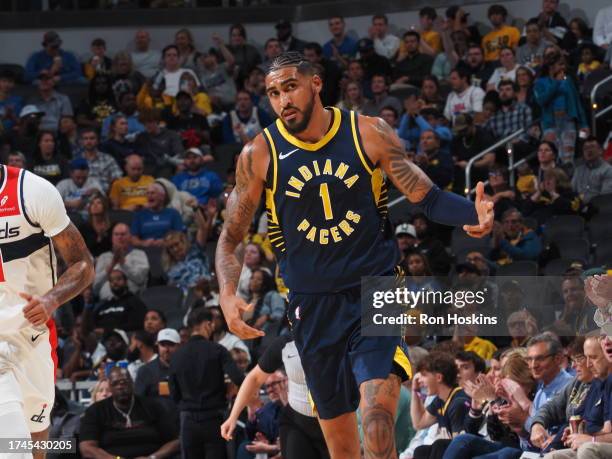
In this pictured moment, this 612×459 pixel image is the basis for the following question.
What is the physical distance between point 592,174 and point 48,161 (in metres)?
7.44

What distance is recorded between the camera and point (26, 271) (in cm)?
691

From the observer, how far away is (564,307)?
1134cm

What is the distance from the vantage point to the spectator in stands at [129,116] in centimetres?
1827

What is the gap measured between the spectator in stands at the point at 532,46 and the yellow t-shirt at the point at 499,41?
44 centimetres

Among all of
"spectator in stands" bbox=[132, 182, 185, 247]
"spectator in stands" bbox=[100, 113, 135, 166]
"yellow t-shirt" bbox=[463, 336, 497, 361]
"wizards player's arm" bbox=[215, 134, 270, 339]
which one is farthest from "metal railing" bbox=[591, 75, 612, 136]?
"wizards player's arm" bbox=[215, 134, 270, 339]

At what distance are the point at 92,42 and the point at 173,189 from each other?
467cm

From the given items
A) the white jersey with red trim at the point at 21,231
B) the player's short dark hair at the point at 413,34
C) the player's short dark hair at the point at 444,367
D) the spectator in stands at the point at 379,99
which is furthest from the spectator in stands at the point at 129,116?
the white jersey with red trim at the point at 21,231

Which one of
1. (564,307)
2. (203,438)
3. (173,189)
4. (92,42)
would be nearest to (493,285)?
(564,307)

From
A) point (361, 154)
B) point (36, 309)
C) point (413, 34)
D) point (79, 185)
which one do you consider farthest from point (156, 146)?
point (361, 154)

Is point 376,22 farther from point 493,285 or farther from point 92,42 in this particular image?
point 493,285

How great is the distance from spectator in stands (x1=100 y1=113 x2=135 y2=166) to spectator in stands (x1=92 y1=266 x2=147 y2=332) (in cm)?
314

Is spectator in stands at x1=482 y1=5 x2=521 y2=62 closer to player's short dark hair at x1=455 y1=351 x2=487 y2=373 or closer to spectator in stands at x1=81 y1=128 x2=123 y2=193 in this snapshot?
spectator in stands at x1=81 y1=128 x2=123 y2=193

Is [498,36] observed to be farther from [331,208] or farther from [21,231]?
[21,231]

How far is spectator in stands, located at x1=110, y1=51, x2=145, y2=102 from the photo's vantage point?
754 inches
